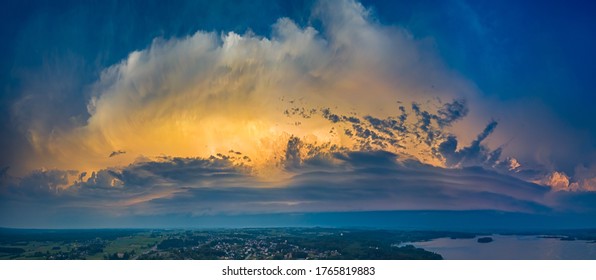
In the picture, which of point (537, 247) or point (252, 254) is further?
point (537, 247)

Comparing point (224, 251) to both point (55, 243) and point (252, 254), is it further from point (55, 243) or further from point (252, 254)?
point (55, 243)

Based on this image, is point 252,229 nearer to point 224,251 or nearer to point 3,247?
point 224,251
